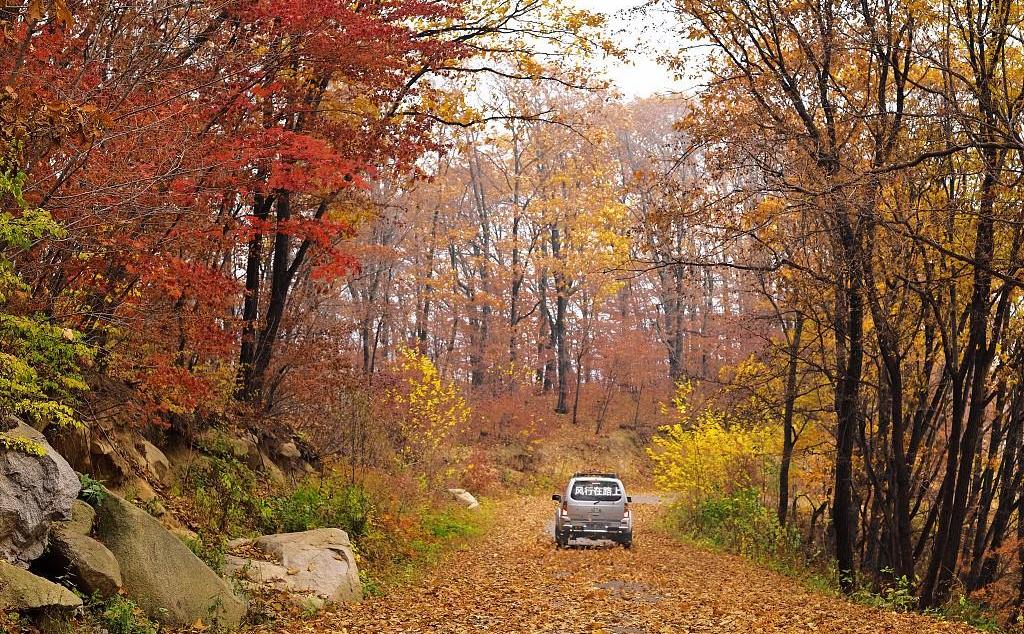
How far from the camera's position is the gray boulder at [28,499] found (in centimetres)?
699

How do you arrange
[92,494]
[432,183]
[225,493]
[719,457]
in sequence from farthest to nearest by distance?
[719,457] → [432,183] → [225,493] → [92,494]

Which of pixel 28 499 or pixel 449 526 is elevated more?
pixel 28 499

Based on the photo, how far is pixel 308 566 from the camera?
36.2 ft

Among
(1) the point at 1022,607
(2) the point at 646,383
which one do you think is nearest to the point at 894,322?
(1) the point at 1022,607

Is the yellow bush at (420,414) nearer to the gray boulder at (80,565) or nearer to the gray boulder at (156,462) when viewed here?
the gray boulder at (156,462)

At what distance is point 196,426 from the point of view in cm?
1404

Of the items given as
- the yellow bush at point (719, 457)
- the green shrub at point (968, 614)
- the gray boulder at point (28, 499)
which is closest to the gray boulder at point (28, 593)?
the gray boulder at point (28, 499)

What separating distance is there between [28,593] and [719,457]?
1933 cm

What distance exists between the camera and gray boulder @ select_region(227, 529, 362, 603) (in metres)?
10.2

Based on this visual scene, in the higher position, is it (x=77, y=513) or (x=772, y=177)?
(x=772, y=177)

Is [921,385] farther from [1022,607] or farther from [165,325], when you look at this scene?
[165,325]

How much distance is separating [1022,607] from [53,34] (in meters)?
18.2

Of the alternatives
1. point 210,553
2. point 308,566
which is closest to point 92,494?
point 210,553

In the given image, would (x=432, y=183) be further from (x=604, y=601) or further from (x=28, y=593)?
(x=28, y=593)
